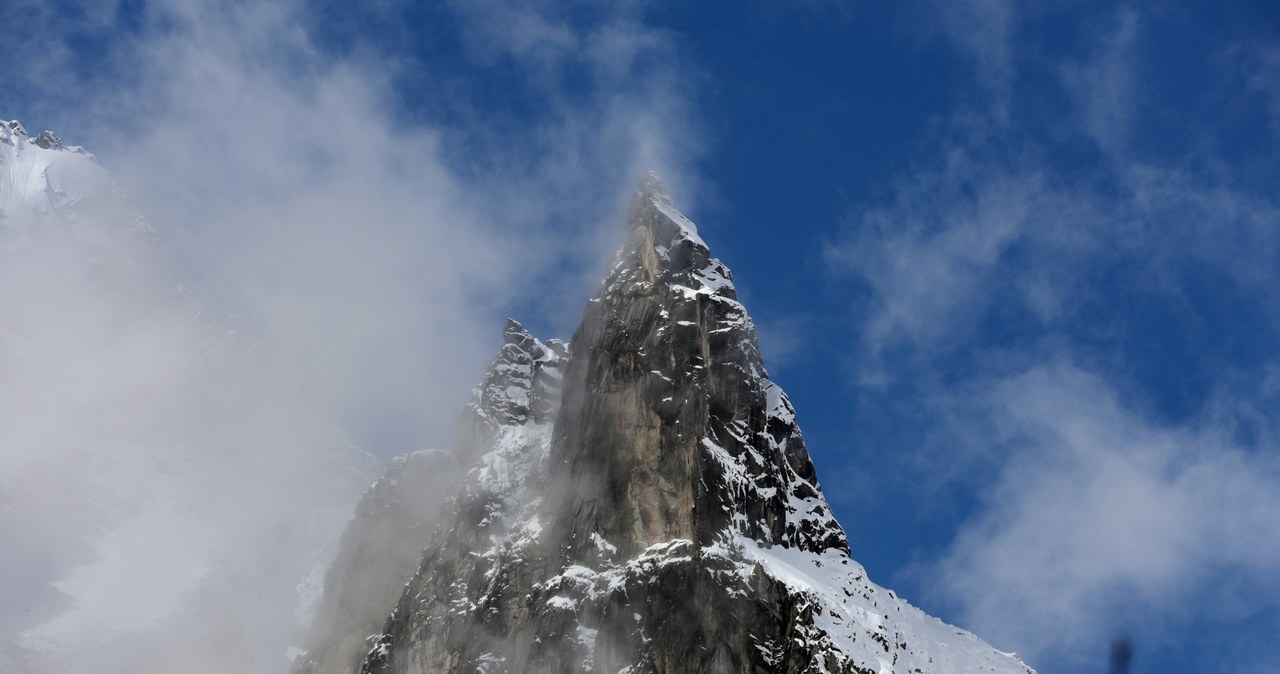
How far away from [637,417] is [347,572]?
6470 centimetres

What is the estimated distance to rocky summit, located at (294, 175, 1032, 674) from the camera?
3034 inches

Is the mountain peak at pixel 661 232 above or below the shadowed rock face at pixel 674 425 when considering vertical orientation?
above

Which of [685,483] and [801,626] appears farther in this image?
[685,483]

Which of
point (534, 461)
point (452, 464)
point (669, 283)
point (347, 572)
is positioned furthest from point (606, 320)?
point (347, 572)

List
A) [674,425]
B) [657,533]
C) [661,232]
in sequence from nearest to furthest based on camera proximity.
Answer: [657,533] → [674,425] → [661,232]

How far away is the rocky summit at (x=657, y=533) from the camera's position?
7706 cm

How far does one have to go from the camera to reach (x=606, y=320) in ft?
323

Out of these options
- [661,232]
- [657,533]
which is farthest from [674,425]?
[661,232]

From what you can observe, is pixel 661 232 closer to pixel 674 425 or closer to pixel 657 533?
pixel 674 425

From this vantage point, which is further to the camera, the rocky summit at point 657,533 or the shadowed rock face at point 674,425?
the shadowed rock face at point 674,425

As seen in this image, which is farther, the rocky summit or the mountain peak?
the mountain peak

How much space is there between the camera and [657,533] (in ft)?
274

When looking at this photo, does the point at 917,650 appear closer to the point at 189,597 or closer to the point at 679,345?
the point at 679,345

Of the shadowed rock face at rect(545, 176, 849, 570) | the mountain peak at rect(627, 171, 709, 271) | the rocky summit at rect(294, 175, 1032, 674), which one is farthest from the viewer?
the mountain peak at rect(627, 171, 709, 271)
